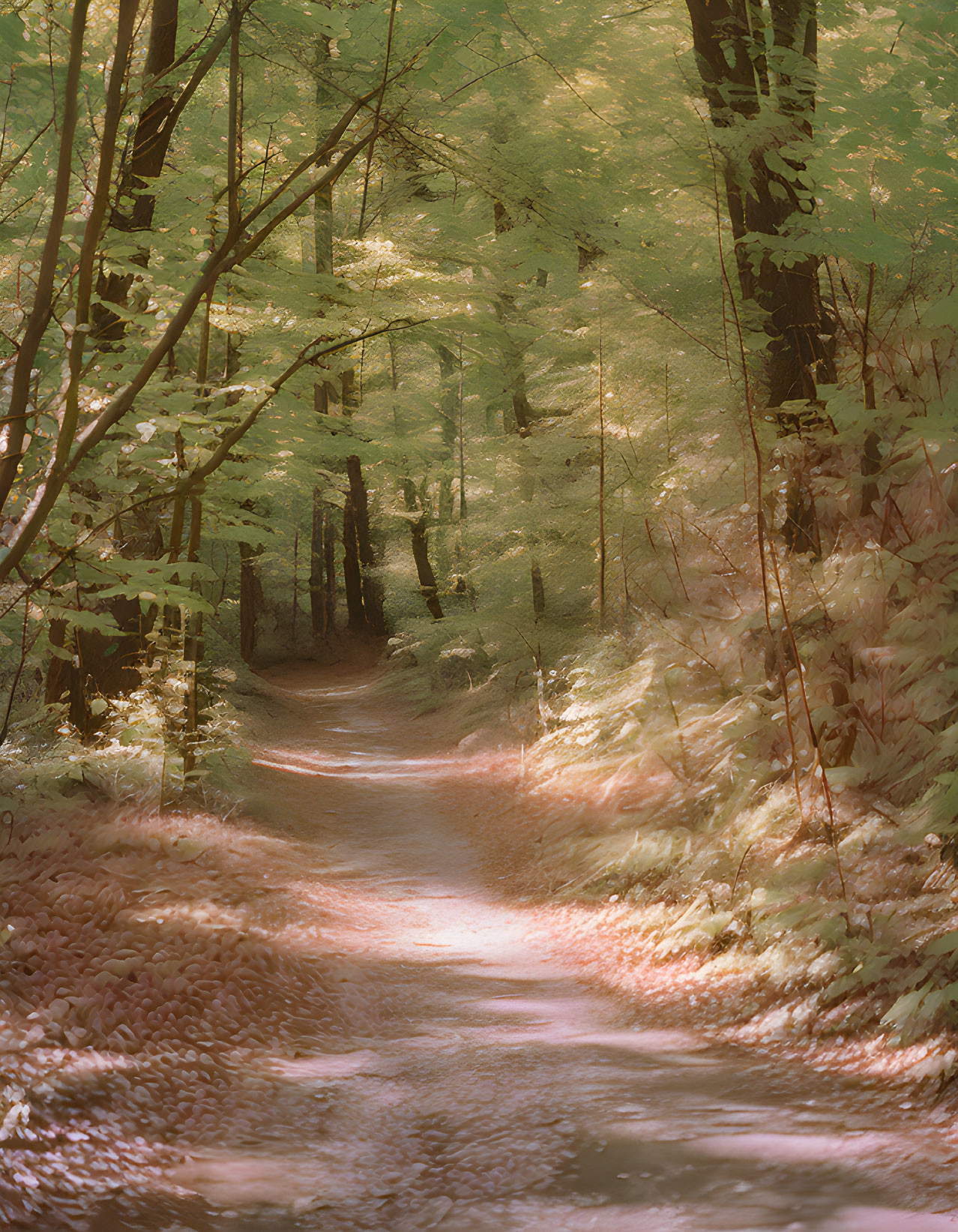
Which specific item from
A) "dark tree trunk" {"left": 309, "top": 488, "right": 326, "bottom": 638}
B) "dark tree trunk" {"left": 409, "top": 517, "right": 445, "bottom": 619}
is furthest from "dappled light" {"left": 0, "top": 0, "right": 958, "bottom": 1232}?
"dark tree trunk" {"left": 309, "top": 488, "right": 326, "bottom": 638}

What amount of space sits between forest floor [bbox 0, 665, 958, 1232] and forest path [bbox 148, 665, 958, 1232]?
16 mm

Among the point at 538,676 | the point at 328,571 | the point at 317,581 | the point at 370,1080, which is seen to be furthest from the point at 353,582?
the point at 370,1080

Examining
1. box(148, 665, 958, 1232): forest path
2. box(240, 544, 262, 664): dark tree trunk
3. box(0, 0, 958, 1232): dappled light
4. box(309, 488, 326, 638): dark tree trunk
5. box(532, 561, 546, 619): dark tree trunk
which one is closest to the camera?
box(148, 665, 958, 1232): forest path

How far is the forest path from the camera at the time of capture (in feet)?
10.4

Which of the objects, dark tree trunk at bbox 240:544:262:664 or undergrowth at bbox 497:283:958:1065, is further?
dark tree trunk at bbox 240:544:262:664

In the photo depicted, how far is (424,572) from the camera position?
25547mm

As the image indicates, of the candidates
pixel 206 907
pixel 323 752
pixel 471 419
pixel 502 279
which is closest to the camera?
pixel 206 907

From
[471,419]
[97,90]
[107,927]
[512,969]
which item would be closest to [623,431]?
[512,969]

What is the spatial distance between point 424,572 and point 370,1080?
21.0 metres

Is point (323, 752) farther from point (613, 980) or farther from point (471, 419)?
point (471, 419)

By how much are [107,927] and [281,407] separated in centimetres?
801

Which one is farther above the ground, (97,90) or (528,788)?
(97,90)

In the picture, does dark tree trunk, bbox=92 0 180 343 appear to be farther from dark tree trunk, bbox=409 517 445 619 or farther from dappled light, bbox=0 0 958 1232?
dark tree trunk, bbox=409 517 445 619

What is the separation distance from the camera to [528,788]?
11797 millimetres
